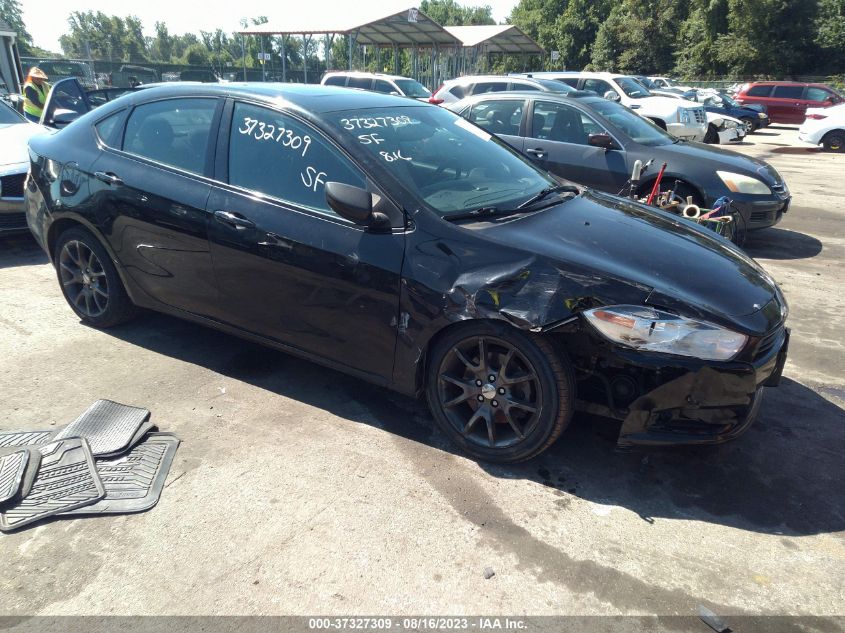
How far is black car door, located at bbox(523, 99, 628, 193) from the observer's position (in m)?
7.18

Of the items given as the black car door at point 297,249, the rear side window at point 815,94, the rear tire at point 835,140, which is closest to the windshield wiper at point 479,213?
the black car door at point 297,249

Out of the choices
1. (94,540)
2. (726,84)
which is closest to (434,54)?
(726,84)

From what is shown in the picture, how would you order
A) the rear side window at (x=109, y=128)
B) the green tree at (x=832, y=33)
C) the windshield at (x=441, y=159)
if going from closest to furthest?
the windshield at (x=441, y=159)
the rear side window at (x=109, y=128)
the green tree at (x=832, y=33)

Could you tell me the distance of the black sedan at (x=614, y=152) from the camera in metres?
6.83

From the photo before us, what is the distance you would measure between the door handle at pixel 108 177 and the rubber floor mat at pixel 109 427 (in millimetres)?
1404

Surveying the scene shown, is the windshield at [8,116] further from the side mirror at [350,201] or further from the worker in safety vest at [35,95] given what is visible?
the side mirror at [350,201]

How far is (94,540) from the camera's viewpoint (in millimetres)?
2562

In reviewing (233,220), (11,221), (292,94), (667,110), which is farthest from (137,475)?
(667,110)

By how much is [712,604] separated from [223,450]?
230 cm

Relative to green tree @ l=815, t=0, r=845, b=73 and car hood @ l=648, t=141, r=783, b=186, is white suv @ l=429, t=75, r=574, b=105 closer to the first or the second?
car hood @ l=648, t=141, r=783, b=186

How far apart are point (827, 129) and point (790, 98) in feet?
26.2

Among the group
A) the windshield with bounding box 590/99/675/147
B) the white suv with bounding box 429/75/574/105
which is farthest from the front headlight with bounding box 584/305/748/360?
the white suv with bounding box 429/75/574/105

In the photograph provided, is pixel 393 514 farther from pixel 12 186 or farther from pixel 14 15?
pixel 14 15

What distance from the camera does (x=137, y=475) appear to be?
116 inches
